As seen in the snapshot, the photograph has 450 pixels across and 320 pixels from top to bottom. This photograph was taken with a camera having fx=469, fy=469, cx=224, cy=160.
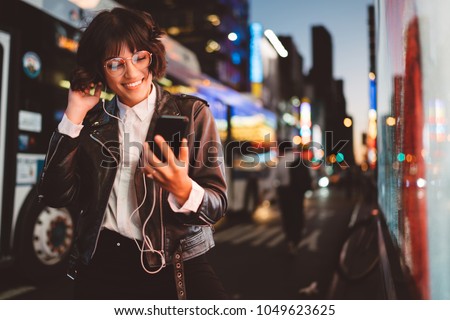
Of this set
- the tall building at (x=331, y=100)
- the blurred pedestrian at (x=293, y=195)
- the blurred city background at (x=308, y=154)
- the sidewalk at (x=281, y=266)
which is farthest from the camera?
the blurred pedestrian at (x=293, y=195)

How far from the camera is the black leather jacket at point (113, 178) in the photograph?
1927 millimetres

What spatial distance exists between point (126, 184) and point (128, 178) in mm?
27

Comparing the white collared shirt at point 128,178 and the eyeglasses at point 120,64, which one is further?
the eyeglasses at point 120,64

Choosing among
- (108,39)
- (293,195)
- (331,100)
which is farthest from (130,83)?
(293,195)

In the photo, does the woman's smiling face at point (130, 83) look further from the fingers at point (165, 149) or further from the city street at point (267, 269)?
the city street at point (267, 269)

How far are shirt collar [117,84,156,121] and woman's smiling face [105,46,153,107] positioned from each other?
0.07 feet

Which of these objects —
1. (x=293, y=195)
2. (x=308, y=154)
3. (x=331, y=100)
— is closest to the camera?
(x=331, y=100)

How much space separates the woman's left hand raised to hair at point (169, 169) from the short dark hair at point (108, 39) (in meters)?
0.51

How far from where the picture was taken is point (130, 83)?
82.0 inches

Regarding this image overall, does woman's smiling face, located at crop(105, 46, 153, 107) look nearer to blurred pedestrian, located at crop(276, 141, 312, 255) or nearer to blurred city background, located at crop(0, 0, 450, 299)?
blurred city background, located at crop(0, 0, 450, 299)

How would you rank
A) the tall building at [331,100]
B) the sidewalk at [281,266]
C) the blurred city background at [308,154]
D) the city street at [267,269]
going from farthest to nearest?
the sidewalk at [281,266]
the city street at [267,269]
the tall building at [331,100]
the blurred city background at [308,154]

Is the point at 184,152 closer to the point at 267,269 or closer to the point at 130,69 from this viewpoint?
the point at 130,69

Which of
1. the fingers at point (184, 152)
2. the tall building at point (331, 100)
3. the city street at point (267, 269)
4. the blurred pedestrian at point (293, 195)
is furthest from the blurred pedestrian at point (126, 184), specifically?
the blurred pedestrian at point (293, 195)

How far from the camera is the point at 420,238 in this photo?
69.9 inches
